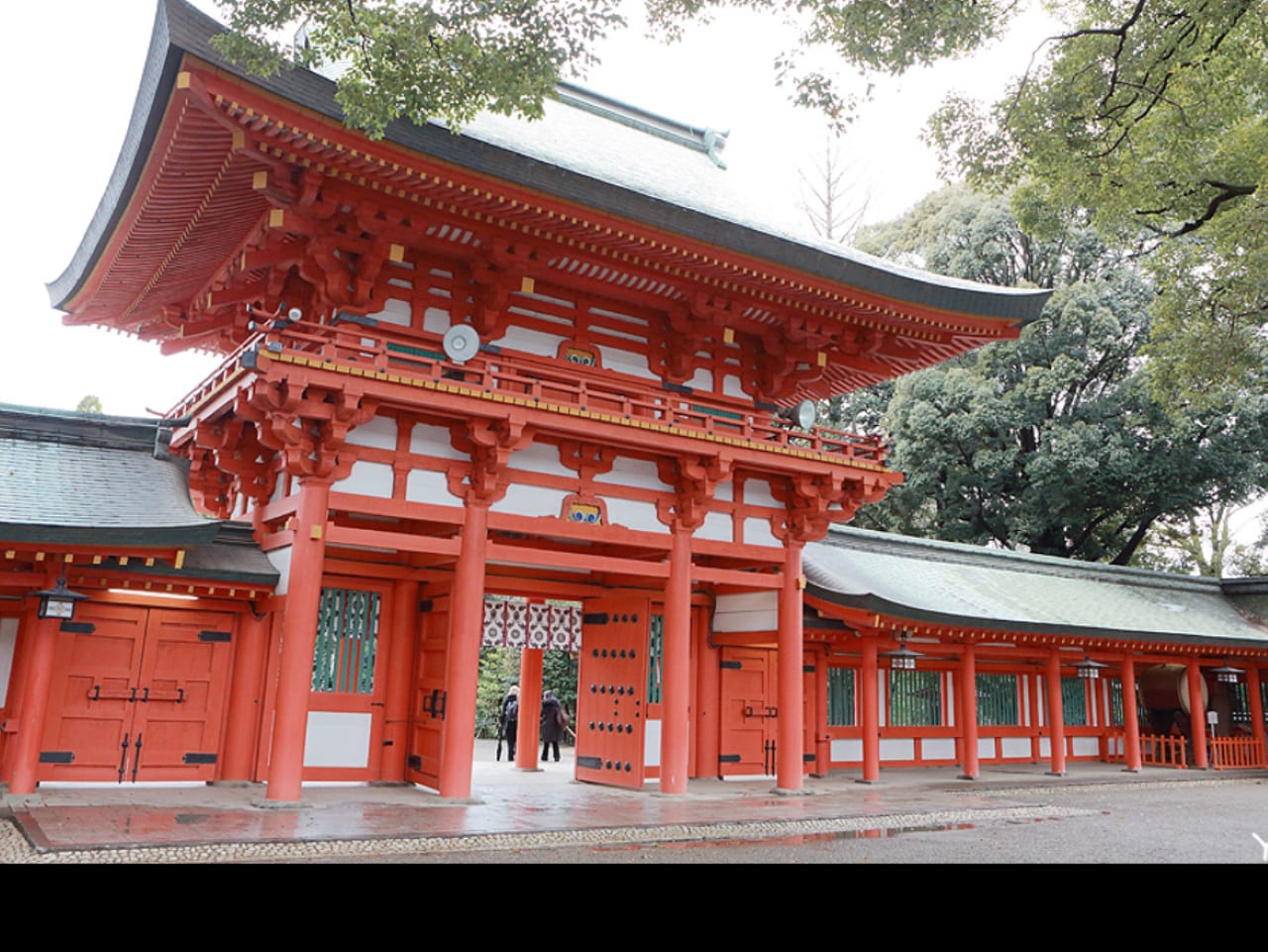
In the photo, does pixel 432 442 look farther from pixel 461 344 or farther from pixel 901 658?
pixel 901 658

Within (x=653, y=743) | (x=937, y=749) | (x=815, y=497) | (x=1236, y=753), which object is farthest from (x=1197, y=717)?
(x=653, y=743)

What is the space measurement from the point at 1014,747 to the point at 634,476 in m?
11.8

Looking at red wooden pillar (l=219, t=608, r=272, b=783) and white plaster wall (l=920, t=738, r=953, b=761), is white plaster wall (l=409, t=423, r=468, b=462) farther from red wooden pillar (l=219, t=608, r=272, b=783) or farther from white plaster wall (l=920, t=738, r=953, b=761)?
white plaster wall (l=920, t=738, r=953, b=761)

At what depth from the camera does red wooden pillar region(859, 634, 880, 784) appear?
1548 centimetres

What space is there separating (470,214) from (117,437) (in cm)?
567

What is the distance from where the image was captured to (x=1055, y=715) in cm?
1794

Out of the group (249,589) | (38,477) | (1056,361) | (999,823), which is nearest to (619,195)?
(249,589)

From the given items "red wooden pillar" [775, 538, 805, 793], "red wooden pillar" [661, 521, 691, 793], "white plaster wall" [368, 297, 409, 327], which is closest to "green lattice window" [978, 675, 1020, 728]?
"red wooden pillar" [775, 538, 805, 793]

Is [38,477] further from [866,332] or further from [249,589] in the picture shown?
[866,332]

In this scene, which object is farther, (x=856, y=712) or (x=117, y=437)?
(x=856, y=712)

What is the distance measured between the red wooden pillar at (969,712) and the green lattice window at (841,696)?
6.47 ft

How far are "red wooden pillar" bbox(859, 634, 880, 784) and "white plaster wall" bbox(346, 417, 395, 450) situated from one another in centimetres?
916

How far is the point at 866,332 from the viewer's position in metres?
14.1

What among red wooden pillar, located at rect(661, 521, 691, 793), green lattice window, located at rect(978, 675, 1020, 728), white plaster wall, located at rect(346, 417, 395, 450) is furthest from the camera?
green lattice window, located at rect(978, 675, 1020, 728)
